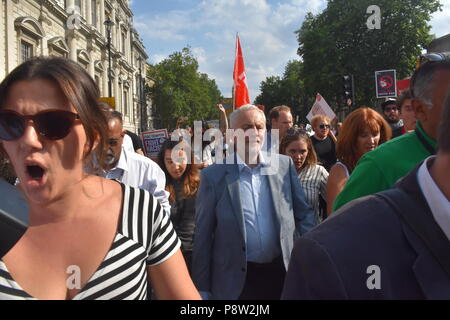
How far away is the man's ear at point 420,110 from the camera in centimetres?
189

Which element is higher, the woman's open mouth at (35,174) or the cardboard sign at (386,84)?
the cardboard sign at (386,84)

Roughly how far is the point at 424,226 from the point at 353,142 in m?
2.14

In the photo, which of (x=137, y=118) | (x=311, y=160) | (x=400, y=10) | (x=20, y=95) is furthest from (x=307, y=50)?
(x=20, y=95)

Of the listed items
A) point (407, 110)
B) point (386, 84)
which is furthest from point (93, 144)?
point (386, 84)

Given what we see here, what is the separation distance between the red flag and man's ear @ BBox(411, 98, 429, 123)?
4.31m

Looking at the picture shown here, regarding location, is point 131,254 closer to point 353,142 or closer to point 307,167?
point 353,142

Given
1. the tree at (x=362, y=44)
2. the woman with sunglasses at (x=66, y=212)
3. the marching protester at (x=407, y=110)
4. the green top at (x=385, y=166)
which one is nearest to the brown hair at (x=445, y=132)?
the green top at (x=385, y=166)

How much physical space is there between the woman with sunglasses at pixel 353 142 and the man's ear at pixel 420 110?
A: 1.10 meters

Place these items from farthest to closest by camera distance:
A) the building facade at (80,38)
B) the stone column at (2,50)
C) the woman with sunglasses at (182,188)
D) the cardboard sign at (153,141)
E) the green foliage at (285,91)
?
the green foliage at (285,91) < the building facade at (80,38) < the stone column at (2,50) < the cardboard sign at (153,141) < the woman with sunglasses at (182,188)

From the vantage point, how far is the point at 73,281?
1.33 m

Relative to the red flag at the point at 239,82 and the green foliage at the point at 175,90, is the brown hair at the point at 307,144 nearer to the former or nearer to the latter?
the red flag at the point at 239,82

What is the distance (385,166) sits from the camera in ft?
6.17

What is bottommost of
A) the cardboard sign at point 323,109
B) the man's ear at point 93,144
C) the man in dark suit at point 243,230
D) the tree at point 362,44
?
the man in dark suit at point 243,230
